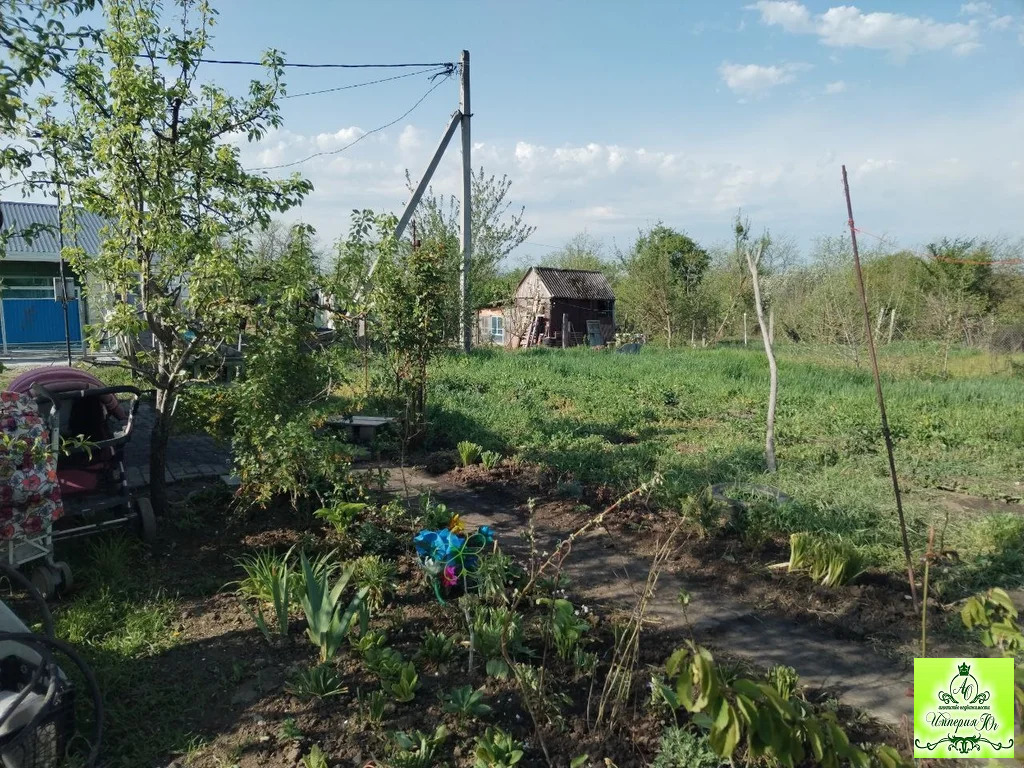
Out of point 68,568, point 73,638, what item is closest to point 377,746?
point 73,638

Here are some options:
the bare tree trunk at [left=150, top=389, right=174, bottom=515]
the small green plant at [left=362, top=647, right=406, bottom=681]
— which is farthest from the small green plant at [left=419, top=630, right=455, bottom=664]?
the bare tree trunk at [left=150, top=389, right=174, bottom=515]

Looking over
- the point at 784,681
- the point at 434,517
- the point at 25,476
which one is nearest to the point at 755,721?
the point at 784,681

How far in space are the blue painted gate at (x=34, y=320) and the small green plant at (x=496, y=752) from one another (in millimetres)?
21586

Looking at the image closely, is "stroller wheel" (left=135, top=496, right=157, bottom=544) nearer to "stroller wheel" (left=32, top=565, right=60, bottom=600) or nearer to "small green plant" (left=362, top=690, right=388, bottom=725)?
"stroller wheel" (left=32, top=565, right=60, bottom=600)

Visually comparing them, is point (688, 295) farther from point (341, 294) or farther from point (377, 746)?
point (377, 746)

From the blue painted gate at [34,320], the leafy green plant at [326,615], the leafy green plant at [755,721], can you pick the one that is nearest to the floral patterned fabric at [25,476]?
the leafy green plant at [326,615]

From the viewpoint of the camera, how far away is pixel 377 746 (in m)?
2.81

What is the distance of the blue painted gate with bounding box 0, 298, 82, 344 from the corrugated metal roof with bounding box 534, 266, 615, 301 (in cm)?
1753

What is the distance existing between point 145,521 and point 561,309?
2620 cm

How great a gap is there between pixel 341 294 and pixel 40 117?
2277 millimetres

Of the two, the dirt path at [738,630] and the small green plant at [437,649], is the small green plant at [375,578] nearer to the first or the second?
the small green plant at [437,649]

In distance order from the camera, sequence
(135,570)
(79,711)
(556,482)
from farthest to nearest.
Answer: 1. (556,482)
2. (135,570)
3. (79,711)

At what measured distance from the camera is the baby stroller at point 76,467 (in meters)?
4.07

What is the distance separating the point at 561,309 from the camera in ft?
99.2
